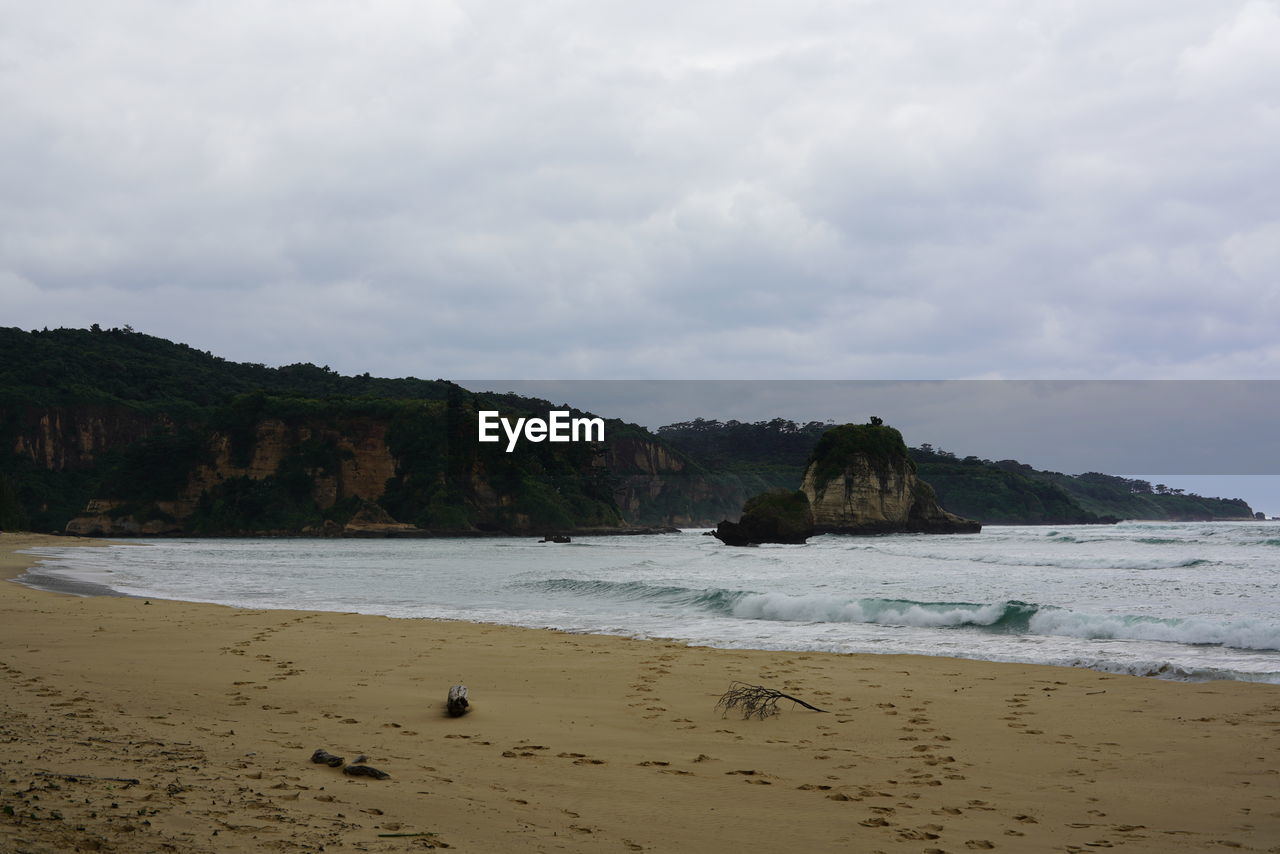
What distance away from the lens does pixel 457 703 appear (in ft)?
22.9

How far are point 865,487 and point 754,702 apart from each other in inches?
2538

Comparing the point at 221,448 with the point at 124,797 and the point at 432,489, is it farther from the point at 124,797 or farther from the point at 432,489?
the point at 124,797

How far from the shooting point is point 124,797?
385 centimetres

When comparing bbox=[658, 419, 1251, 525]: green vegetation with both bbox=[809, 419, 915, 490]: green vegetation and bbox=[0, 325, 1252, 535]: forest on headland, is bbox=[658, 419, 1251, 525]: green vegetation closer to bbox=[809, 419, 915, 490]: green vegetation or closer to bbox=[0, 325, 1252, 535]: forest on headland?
bbox=[809, 419, 915, 490]: green vegetation

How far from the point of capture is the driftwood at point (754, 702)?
24.1ft

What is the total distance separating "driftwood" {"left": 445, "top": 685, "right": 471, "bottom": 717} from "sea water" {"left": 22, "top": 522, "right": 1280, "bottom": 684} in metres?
6.03

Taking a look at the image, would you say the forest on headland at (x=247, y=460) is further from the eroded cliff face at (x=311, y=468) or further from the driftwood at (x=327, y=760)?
the driftwood at (x=327, y=760)

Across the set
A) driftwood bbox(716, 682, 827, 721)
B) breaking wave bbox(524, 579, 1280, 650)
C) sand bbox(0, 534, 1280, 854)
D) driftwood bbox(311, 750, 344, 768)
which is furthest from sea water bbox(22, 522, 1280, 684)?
driftwood bbox(311, 750, 344, 768)

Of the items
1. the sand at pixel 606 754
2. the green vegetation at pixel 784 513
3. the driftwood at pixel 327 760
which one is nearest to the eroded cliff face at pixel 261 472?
the green vegetation at pixel 784 513

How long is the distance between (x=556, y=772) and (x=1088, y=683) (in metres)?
6.43

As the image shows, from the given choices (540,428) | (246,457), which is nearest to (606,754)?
(246,457)

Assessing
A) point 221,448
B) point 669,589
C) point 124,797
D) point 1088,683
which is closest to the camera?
point 124,797

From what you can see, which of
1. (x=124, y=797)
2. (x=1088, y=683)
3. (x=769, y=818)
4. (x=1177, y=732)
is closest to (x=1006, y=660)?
(x=1088, y=683)

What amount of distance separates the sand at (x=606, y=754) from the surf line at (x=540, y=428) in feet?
270
